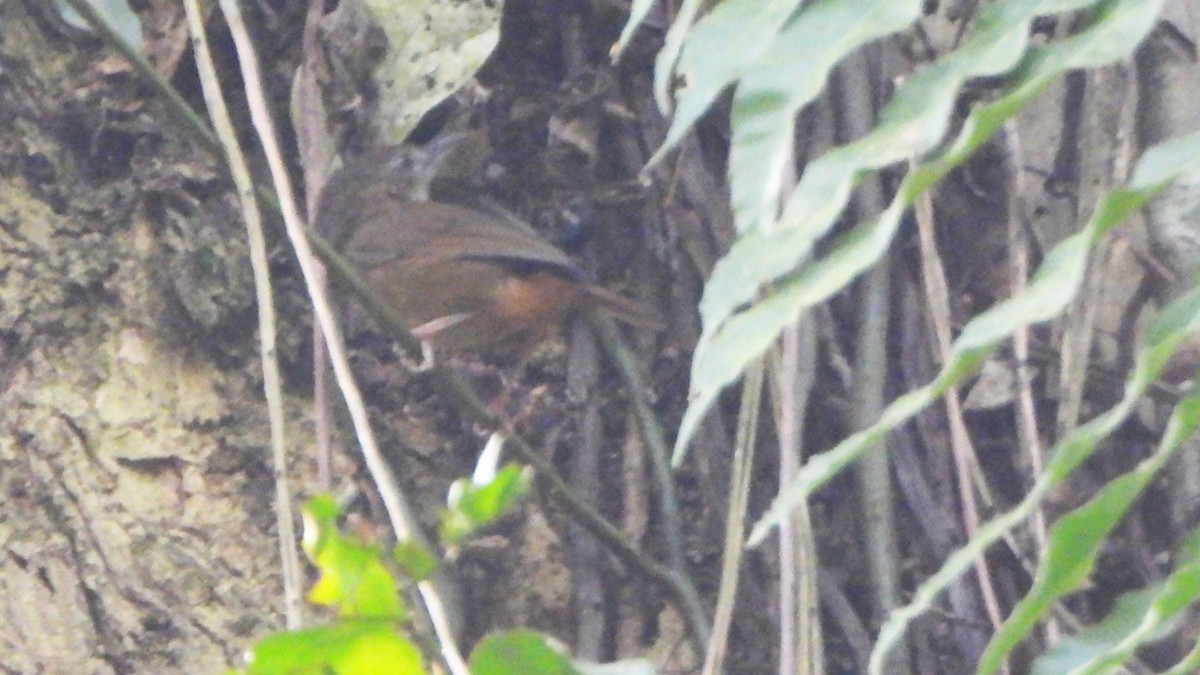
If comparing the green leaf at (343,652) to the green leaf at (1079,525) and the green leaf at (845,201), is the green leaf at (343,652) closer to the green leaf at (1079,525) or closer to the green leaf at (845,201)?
the green leaf at (845,201)

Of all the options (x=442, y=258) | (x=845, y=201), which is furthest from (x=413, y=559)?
(x=442, y=258)

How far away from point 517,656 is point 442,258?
2.38 meters

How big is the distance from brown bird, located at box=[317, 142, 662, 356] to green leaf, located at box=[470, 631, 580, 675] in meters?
1.74

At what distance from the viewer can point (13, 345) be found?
2.20 meters

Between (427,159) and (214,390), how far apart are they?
89 cm

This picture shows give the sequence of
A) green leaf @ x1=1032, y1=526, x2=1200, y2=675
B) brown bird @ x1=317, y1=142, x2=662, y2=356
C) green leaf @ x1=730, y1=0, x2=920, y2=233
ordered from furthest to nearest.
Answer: brown bird @ x1=317, y1=142, x2=662, y2=356 < green leaf @ x1=730, y1=0, x2=920, y2=233 < green leaf @ x1=1032, y1=526, x2=1200, y2=675

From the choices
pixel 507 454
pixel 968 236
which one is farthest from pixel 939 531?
pixel 507 454

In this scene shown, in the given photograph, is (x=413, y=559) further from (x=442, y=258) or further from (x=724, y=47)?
(x=442, y=258)

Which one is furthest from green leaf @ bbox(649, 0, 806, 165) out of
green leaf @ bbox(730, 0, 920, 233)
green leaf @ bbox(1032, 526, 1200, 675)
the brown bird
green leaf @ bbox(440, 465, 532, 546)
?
the brown bird

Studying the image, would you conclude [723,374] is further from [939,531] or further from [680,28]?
[939,531]

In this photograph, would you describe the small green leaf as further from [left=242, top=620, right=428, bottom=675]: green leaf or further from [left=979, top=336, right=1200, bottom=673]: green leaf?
[left=979, top=336, right=1200, bottom=673]: green leaf

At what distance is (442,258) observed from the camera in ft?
10.8

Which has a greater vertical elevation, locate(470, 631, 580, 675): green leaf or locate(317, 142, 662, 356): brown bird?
locate(317, 142, 662, 356): brown bird

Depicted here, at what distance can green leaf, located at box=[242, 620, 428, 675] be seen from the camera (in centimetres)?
95
